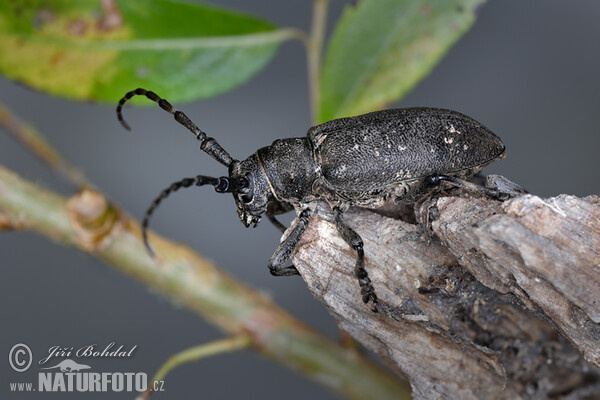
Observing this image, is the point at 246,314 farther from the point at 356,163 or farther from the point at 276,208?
the point at 356,163

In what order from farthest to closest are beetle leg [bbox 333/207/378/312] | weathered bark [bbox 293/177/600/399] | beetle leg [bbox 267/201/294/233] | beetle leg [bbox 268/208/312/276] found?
beetle leg [bbox 267/201/294/233] < beetle leg [bbox 268/208/312/276] < beetle leg [bbox 333/207/378/312] < weathered bark [bbox 293/177/600/399]

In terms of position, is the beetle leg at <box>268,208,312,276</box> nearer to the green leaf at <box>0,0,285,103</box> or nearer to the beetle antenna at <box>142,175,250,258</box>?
the beetle antenna at <box>142,175,250,258</box>

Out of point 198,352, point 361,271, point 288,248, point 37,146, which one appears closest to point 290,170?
point 288,248

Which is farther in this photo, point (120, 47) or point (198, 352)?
point (120, 47)

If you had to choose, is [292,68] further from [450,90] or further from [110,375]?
[110,375]

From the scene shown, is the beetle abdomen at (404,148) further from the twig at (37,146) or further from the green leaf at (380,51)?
the twig at (37,146)

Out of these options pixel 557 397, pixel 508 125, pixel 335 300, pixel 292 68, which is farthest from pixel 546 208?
pixel 292 68

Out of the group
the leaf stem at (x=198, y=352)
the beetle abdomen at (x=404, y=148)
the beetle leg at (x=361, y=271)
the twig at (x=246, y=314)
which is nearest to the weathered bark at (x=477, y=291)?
the beetle leg at (x=361, y=271)

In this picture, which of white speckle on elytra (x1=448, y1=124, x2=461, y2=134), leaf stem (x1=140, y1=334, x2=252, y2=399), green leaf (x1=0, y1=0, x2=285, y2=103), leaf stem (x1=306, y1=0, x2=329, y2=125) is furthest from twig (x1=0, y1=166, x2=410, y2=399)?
white speckle on elytra (x1=448, y1=124, x2=461, y2=134)
